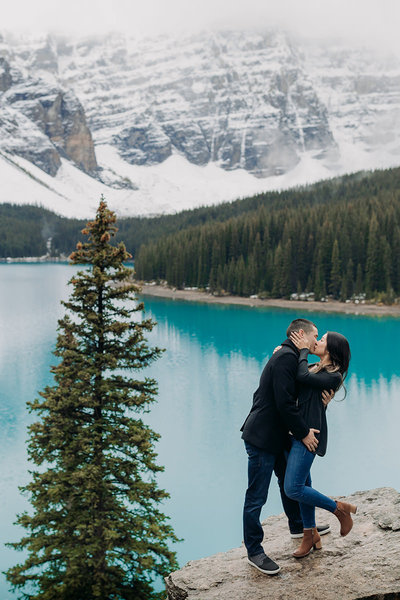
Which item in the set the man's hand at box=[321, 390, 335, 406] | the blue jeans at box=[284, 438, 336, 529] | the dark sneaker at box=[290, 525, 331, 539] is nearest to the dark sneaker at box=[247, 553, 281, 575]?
the blue jeans at box=[284, 438, 336, 529]

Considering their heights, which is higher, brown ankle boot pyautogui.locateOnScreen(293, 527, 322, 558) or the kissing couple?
the kissing couple

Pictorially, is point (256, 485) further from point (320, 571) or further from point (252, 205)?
point (252, 205)

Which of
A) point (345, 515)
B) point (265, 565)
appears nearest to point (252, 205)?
point (345, 515)

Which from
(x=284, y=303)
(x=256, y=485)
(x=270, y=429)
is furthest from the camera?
(x=284, y=303)

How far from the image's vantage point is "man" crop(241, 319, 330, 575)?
7.25 m

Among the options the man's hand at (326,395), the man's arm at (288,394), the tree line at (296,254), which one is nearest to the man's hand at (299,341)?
the man's arm at (288,394)

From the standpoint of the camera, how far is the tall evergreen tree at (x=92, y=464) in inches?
471

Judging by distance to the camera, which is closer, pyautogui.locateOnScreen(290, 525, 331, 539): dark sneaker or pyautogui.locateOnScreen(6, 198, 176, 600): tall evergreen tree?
pyautogui.locateOnScreen(290, 525, 331, 539): dark sneaker

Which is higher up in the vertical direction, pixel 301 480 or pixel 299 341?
pixel 299 341

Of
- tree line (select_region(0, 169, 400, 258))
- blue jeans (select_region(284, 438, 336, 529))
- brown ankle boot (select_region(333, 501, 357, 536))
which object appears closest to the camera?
blue jeans (select_region(284, 438, 336, 529))

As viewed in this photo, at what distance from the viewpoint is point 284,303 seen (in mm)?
84188

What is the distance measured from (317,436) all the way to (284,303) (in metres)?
77.3

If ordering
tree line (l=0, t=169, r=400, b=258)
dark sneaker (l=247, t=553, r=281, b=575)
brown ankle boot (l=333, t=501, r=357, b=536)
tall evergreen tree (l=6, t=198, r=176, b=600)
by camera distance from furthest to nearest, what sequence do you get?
1. tree line (l=0, t=169, r=400, b=258)
2. tall evergreen tree (l=6, t=198, r=176, b=600)
3. brown ankle boot (l=333, t=501, r=357, b=536)
4. dark sneaker (l=247, t=553, r=281, b=575)

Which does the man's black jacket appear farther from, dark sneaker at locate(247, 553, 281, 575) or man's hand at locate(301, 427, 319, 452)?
dark sneaker at locate(247, 553, 281, 575)
